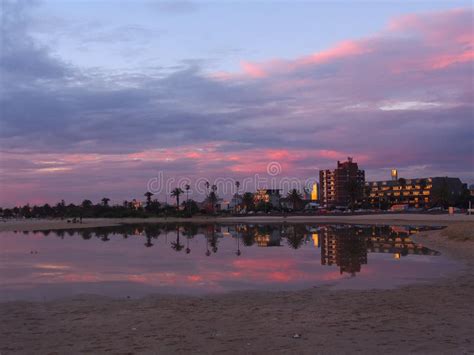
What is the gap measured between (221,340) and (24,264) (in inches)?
841

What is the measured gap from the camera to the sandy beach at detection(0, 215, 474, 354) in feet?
34.1

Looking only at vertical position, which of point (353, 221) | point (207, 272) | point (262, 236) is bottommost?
point (353, 221)

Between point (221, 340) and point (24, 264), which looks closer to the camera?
point (221, 340)

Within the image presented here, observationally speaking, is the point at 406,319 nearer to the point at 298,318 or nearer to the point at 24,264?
the point at 298,318

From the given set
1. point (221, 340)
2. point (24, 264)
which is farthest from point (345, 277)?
point (24, 264)

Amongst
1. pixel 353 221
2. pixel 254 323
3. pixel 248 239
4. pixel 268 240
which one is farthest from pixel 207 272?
pixel 353 221

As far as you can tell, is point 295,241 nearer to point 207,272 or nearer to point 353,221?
point 207,272

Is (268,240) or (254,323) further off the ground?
(254,323)

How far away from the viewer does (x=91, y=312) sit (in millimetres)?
14367

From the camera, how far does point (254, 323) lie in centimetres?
1258

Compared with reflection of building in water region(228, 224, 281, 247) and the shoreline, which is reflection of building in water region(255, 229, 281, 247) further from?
the shoreline

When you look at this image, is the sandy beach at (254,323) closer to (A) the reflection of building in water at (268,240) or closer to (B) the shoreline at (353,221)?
(A) the reflection of building in water at (268,240)

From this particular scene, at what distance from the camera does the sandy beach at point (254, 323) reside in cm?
1038

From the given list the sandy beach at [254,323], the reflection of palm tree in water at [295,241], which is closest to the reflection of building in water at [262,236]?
the reflection of palm tree in water at [295,241]
